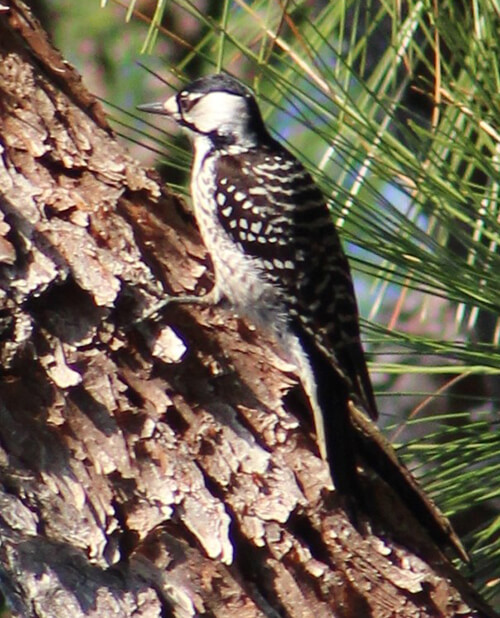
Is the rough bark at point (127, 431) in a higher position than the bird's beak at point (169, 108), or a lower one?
lower

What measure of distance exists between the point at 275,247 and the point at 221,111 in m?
0.40

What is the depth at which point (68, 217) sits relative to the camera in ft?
6.03

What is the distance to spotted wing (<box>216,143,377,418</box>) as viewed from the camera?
2314 mm

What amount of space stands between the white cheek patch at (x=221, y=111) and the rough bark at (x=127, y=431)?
67 centimetres

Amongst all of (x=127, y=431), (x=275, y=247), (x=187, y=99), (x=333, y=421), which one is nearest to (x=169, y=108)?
(x=187, y=99)

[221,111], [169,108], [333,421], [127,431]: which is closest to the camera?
[127,431]

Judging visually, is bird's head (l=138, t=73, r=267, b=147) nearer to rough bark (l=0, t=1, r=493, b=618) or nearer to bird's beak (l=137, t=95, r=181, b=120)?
bird's beak (l=137, t=95, r=181, b=120)

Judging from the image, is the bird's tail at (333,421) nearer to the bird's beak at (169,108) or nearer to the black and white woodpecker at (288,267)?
the black and white woodpecker at (288,267)

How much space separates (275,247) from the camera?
7.98 feet

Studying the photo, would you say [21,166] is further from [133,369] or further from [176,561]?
[176,561]

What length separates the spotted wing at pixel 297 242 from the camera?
231 centimetres

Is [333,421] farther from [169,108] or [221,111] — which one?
[169,108]

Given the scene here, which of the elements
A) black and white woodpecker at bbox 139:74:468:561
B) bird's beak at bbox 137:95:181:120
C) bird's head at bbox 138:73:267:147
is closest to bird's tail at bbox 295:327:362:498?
black and white woodpecker at bbox 139:74:468:561

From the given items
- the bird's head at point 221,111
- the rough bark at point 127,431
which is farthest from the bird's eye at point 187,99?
the rough bark at point 127,431
